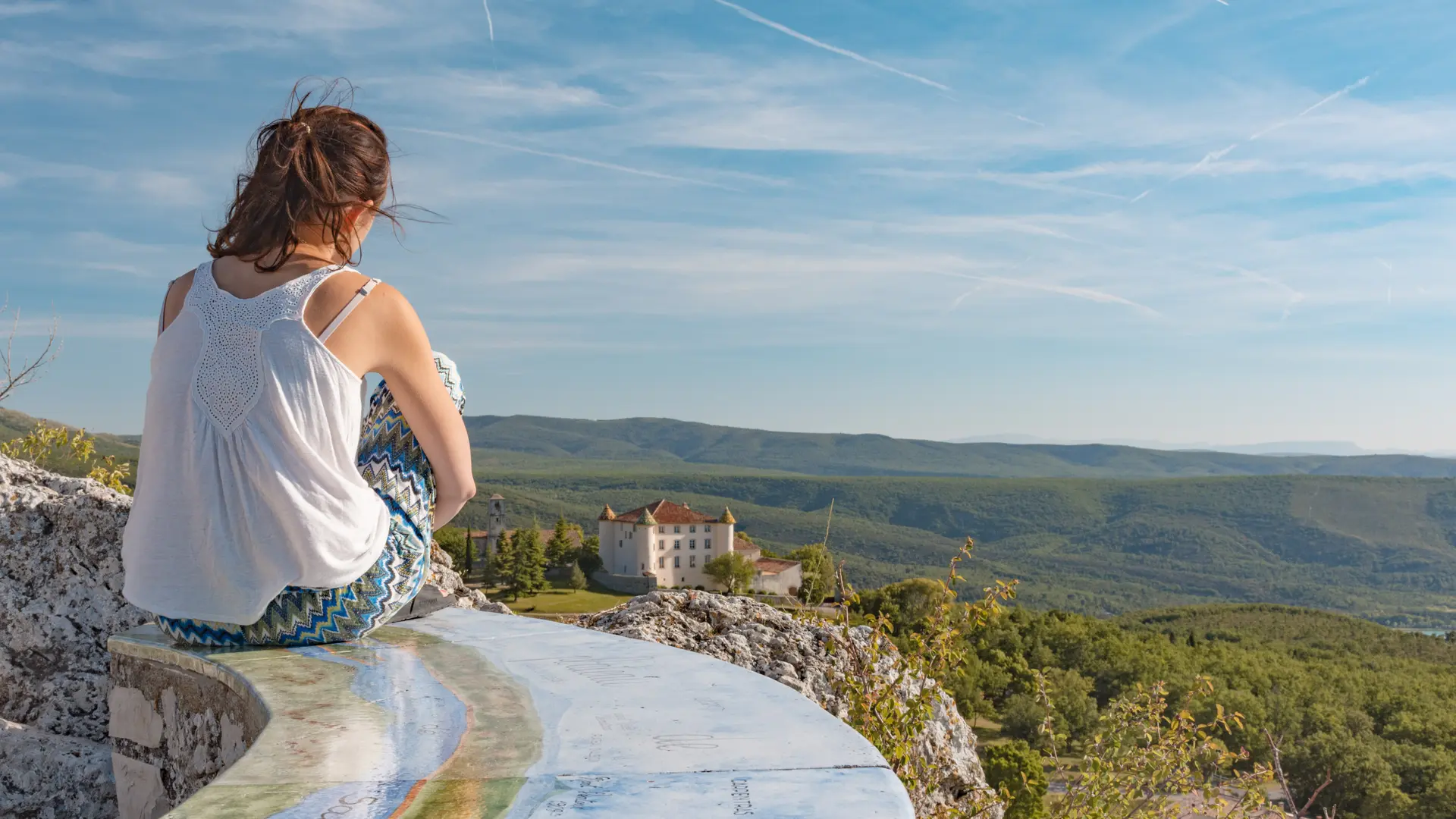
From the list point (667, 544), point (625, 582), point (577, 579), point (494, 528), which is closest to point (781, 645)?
point (577, 579)

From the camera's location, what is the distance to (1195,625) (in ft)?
263

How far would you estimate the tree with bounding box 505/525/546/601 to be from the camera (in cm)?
6197

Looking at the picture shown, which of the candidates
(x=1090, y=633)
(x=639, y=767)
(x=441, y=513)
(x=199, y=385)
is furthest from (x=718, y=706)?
(x=1090, y=633)

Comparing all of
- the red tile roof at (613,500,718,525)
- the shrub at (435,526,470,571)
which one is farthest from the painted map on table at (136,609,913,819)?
the red tile roof at (613,500,718,525)

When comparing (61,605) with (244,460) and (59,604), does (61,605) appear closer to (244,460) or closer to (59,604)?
(59,604)

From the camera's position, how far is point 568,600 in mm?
59406

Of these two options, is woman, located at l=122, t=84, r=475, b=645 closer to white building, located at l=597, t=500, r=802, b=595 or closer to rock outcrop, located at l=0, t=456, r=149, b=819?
rock outcrop, located at l=0, t=456, r=149, b=819

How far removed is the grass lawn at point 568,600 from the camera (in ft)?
173

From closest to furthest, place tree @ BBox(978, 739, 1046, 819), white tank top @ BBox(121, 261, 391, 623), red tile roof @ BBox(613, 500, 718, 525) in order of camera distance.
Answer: white tank top @ BBox(121, 261, 391, 623) < tree @ BBox(978, 739, 1046, 819) < red tile roof @ BBox(613, 500, 718, 525)

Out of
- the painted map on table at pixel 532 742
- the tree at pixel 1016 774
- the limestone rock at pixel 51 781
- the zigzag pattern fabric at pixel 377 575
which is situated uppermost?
the zigzag pattern fabric at pixel 377 575

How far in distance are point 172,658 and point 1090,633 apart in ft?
171

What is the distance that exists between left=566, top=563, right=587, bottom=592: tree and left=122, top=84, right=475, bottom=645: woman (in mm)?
66973

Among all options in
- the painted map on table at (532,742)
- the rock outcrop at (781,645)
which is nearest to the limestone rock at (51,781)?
the painted map on table at (532,742)

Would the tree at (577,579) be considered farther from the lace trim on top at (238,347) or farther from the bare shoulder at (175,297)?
the lace trim on top at (238,347)
